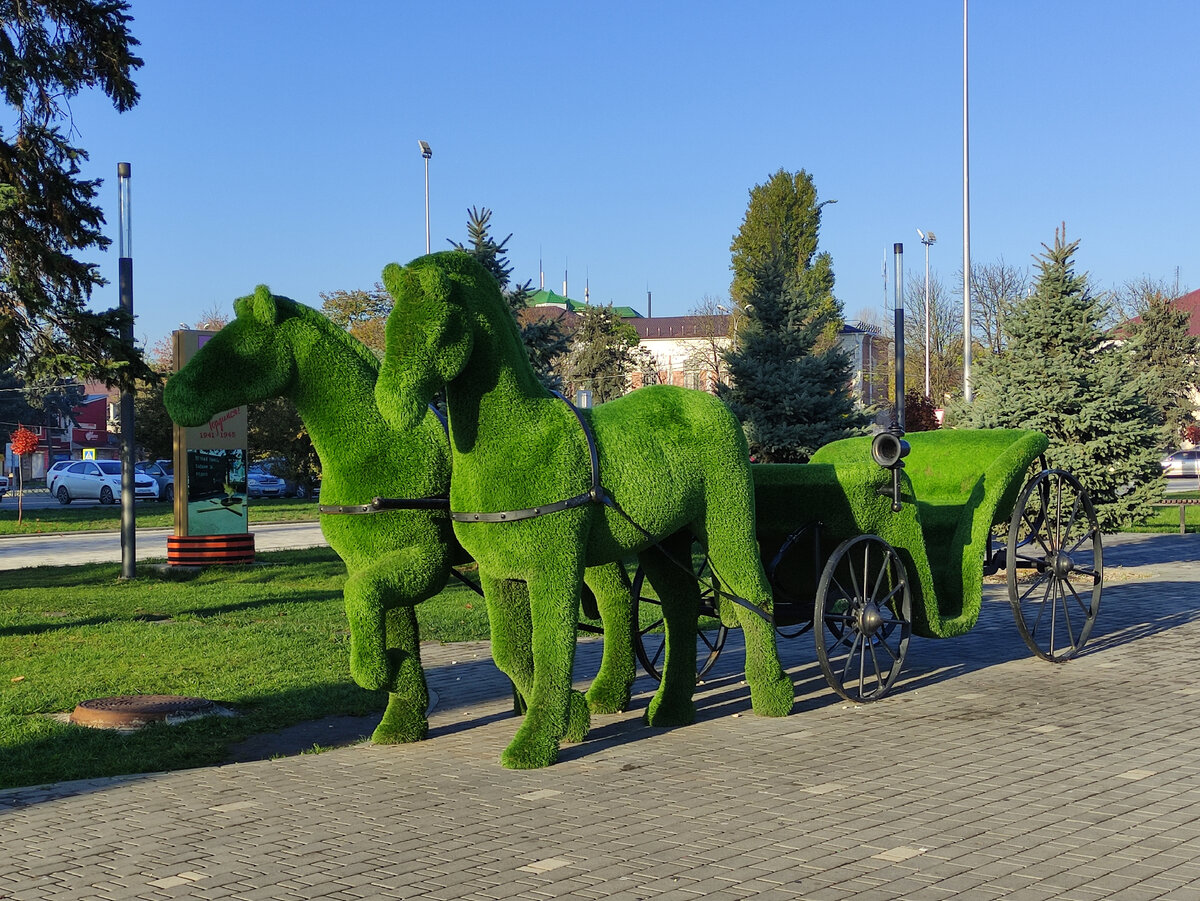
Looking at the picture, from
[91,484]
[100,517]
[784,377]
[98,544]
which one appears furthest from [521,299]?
[91,484]

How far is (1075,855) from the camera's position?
515 centimetres

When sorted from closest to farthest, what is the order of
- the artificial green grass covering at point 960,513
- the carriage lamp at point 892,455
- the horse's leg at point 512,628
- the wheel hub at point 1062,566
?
the horse's leg at point 512,628, the carriage lamp at point 892,455, the artificial green grass covering at point 960,513, the wheel hub at point 1062,566

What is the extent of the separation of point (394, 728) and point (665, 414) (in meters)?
2.52

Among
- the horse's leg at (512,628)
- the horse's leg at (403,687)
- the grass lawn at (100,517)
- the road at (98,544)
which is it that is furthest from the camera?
the grass lawn at (100,517)

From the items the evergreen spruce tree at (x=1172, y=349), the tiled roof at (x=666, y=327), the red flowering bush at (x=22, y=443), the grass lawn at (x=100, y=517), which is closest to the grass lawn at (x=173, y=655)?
the grass lawn at (x=100, y=517)

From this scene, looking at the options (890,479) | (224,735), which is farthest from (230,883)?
(890,479)

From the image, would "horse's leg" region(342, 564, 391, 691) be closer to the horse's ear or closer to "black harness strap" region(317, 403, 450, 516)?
"black harness strap" region(317, 403, 450, 516)

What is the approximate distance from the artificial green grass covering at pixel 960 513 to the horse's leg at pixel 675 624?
1562mm

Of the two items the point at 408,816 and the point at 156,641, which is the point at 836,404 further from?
the point at 408,816

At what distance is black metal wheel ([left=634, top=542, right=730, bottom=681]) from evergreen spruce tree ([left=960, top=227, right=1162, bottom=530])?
5.14 metres

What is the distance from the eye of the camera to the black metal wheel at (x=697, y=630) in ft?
28.9

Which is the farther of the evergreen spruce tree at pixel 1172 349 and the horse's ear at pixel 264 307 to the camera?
the evergreen spruce tree at pixel 1172 349

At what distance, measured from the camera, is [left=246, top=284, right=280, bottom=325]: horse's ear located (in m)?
7.24

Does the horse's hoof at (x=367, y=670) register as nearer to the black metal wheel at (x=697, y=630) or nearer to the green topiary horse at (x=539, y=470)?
the green topiary horse at (x=539, y=470)
